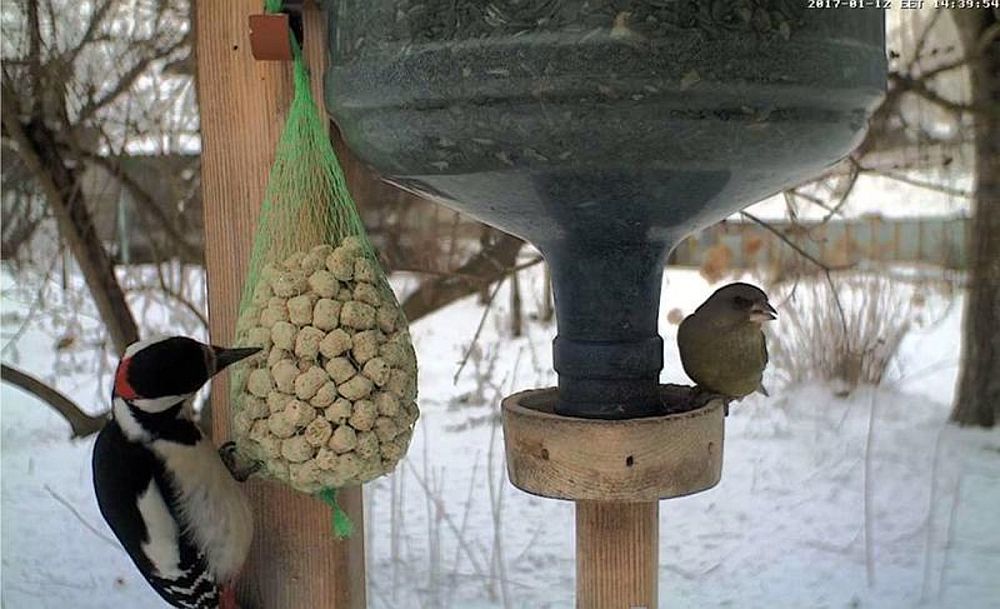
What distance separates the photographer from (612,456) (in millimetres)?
746

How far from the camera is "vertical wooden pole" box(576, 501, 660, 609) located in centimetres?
82

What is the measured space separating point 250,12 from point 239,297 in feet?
0.76

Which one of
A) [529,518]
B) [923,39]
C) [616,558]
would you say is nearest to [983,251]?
[923,39]

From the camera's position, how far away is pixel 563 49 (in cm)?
62

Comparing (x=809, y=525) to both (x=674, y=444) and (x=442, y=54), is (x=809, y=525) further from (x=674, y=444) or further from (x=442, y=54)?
(x=442, y=54)

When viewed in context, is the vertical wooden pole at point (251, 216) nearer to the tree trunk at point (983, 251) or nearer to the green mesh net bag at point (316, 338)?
the green mesh net bag at point (316, 338)

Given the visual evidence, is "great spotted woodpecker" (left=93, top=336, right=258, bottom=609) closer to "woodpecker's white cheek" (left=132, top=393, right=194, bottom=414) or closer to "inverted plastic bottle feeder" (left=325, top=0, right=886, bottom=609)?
"woodpecker's white cheek" (left=132, top=393, right=194, bottom=414)

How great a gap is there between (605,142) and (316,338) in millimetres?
269

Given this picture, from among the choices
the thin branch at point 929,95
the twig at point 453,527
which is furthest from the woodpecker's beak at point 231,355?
the thin branch at point 929,95

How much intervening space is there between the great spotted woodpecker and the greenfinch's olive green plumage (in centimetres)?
42

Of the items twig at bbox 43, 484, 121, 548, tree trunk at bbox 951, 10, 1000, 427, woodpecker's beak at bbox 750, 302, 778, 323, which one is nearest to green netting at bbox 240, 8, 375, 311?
woodpecker's beak at bbox 750, 302, 778, 323

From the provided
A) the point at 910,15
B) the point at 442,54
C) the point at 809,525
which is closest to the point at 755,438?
the point at 809,525

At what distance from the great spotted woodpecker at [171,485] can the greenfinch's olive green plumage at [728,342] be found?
16.7 inches

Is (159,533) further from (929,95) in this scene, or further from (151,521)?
(929,95)
